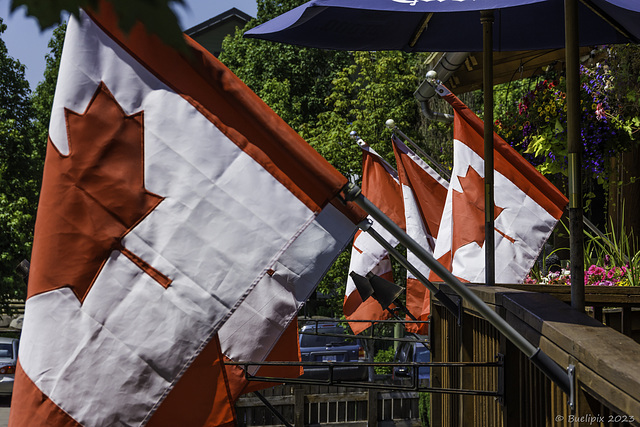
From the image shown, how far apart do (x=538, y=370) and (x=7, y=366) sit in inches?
672

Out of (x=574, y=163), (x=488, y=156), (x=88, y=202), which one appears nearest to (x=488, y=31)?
(x=488, y=156)

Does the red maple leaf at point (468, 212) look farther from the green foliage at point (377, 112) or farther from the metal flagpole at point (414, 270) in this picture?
the green foliage at point (377, 112)

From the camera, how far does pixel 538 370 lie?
3.16 m

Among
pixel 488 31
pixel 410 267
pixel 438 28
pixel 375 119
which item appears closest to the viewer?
pixel 410 267

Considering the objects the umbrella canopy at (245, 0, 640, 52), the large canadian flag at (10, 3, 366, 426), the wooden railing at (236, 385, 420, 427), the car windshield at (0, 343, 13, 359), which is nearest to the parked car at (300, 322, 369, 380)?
the wooden railing at (236, 385, 420, 427)

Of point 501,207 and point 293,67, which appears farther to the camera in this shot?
point 293,67

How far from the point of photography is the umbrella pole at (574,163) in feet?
9.69

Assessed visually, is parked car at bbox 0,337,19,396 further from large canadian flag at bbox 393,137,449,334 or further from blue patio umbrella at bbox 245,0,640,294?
blue patio umbrella at bbox 245,0,640,294

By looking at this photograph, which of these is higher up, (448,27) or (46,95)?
(46,95)

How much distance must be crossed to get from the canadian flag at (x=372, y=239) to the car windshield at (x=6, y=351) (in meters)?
10.7

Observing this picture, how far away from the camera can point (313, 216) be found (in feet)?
10.8

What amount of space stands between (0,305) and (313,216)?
71.0 ft

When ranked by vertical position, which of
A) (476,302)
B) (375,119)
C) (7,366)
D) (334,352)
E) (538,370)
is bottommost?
(7,366)

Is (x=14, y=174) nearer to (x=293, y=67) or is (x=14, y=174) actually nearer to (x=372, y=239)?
(x=293, y=67)
